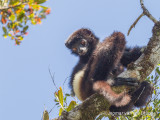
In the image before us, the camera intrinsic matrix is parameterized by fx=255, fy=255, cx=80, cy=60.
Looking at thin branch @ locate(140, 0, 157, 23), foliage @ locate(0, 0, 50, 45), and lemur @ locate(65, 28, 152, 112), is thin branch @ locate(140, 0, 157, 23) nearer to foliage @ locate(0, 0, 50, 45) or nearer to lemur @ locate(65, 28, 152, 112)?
lemur @ locate(65, 28, 152, 112)

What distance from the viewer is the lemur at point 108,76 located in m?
4.59

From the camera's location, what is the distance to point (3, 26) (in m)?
3.37

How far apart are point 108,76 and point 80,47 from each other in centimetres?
211

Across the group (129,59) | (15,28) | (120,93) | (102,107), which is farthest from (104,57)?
(15,28)

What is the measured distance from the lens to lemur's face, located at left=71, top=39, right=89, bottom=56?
682 centimetres

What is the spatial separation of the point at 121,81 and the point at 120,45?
979 millimetres

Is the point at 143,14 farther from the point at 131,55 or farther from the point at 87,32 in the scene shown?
the point at 87,32

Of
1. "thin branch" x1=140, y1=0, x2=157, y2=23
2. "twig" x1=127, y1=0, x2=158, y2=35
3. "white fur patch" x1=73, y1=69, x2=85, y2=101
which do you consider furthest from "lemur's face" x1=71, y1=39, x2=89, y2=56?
"thin branch" x1=140, y1=0, x2=157, y2=23

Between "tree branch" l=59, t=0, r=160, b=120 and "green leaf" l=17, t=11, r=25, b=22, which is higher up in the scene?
"green leaf" l=17, t=11, r=25, b=22

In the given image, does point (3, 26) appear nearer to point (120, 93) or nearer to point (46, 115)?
point (46, 115)

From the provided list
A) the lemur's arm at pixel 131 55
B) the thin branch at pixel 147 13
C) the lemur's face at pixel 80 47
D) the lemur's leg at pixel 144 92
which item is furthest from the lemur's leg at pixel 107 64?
the lemur's face at pixel 80 47

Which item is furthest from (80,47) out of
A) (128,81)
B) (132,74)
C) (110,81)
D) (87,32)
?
(128,81)

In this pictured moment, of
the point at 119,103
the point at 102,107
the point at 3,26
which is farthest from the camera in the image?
the point at 119,103

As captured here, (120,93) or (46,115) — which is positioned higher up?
(46,115)
